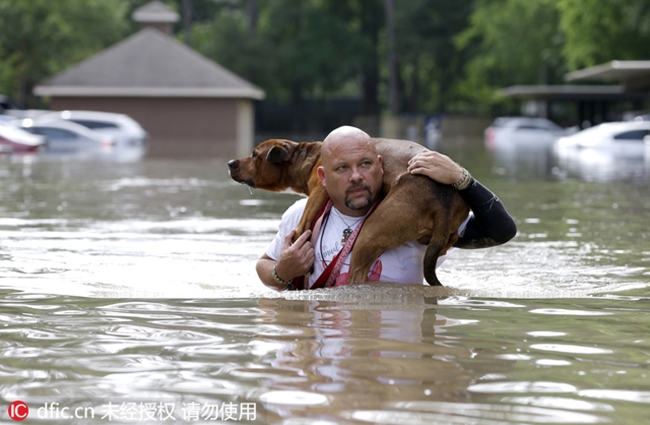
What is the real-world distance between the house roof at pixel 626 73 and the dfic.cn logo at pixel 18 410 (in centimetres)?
3848

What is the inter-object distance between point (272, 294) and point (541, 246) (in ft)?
13.9

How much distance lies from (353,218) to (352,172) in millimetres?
446

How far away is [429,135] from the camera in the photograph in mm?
70312

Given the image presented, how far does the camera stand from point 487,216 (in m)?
6.49

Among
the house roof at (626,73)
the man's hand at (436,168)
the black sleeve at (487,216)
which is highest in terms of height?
the man's hand at (436,168)

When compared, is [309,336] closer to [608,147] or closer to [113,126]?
[608,147]

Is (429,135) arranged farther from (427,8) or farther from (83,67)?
(83,67)

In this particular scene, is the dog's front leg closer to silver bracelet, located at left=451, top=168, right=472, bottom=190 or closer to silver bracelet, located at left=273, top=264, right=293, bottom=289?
silver bracelet, located at left=273, top=264, right=293, bottom=289

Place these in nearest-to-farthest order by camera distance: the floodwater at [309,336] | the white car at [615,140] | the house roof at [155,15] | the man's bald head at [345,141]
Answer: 1. the floodwater at [309,336]
2. the man's bald head at [345,141]
3. the white car at [615,140]
4. the house roof at [155,15]

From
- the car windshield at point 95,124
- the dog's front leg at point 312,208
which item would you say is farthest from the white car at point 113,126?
the dog's front leg at point 312,208

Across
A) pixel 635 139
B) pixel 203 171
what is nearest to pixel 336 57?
pixel 635 139

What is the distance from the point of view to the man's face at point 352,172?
6.09m

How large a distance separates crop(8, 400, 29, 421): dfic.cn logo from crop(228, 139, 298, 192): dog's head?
3.76 meters

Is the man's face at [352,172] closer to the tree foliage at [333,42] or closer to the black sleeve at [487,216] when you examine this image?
the black sleeve at [487,216]
